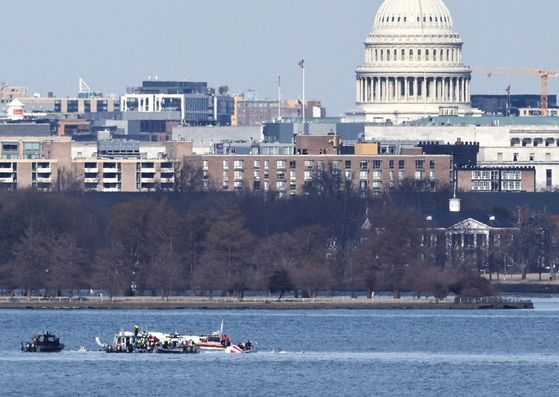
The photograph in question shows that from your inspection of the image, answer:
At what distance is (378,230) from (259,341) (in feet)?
116

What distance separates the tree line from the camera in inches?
5822

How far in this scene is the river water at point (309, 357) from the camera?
110 meters

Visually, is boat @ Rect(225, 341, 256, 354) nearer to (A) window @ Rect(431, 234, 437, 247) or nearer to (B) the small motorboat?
(B) the small motorboat

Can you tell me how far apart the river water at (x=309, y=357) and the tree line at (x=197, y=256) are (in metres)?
5.95

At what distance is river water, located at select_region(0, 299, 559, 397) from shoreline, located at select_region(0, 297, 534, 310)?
1.14 m

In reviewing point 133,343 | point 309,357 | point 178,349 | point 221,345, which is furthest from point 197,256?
point 309,357

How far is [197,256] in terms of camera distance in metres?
151

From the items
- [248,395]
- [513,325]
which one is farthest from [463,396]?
[513,325]

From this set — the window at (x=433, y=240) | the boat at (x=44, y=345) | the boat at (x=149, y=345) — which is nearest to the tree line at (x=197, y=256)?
the window at (x=433, y=240)

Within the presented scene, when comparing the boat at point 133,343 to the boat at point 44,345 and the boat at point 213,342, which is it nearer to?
the boat at point 213,342

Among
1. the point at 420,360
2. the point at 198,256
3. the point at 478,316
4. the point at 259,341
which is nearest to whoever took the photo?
the point at 420,360

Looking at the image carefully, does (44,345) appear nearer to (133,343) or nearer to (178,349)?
(133,343)

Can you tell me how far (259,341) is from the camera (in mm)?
126375

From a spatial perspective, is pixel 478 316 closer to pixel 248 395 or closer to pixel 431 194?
pixel 248 395
